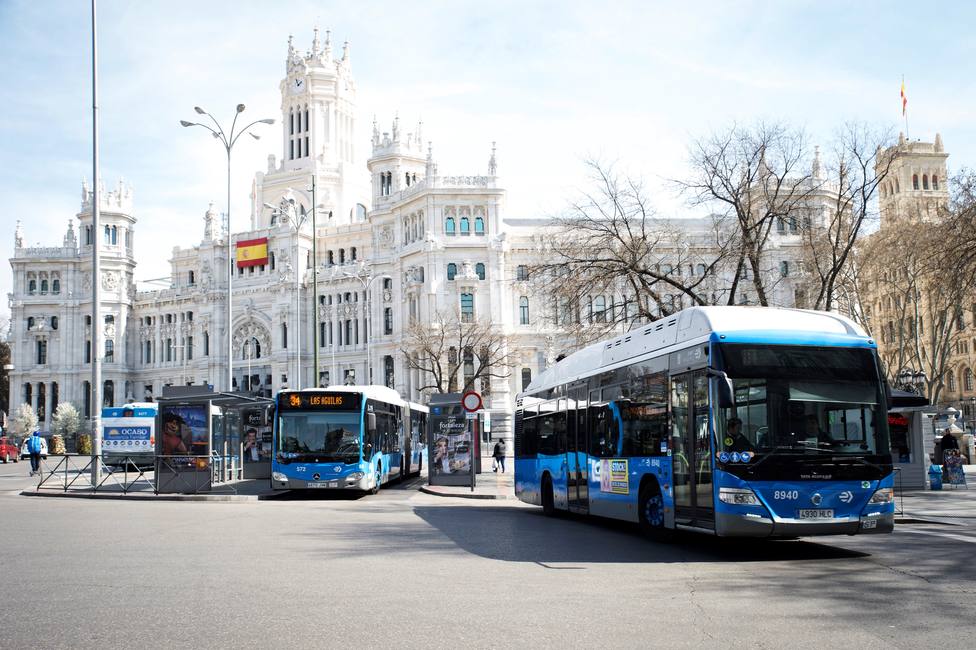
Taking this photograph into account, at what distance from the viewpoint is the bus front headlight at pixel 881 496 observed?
1260cm

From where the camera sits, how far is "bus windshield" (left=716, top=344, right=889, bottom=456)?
1241 centimetres

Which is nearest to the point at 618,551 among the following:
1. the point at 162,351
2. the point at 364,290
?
the point at 364,290

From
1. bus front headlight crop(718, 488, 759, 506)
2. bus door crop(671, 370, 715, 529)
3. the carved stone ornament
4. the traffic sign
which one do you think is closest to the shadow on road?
bus door crop(671, 370, 715, 529)

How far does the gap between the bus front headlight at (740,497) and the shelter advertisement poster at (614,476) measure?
11.6ft

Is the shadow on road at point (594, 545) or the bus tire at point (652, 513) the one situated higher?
the bus tire at point (652, 513)

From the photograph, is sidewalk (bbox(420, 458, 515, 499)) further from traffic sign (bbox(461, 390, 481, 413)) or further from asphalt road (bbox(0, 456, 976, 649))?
asphalt road (bbox(0, 456, 976, 649))

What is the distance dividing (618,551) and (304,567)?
4.42 metres

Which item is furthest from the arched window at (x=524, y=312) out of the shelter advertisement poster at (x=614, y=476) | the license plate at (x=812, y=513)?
the license plate at (x=812, y=513)

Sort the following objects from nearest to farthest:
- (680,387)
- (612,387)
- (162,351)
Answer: (680,387) → (612,387) → (162,351)

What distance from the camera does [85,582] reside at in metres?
10.7

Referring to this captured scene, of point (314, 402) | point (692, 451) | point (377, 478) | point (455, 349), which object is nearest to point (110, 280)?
point (455, 349)

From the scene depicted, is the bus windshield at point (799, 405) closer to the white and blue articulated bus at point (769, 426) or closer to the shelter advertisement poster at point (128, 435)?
the white and blue articulated bus at point (769, 426)

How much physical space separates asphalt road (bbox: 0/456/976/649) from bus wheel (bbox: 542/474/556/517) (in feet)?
9.83

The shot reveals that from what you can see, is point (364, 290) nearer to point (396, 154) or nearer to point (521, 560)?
point (396, 154)
